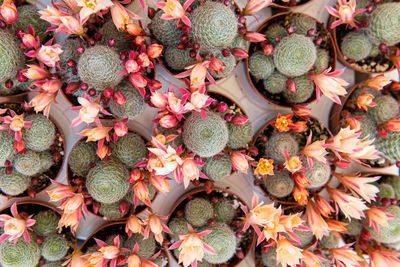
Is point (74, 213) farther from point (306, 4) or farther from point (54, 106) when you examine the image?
point (306, 4)

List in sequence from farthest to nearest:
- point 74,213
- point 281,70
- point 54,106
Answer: point 54,106
point 281,70
point 74,213

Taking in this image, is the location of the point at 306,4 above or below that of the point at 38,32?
above

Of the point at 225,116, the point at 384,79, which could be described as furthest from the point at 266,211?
the point at 384,79

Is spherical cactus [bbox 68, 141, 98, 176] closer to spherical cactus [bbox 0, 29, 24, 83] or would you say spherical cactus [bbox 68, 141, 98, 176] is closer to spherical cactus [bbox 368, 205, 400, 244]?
spherical cactus [bbox 0, 29, 24, 83]

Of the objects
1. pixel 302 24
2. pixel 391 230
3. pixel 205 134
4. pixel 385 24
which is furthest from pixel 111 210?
pixel 385 24

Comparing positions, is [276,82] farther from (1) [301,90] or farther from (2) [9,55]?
(2) [9,55]

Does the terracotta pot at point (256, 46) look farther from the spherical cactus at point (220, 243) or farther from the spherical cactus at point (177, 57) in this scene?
the spherical cactus at point (220, 243)

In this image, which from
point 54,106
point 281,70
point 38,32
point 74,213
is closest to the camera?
point 74,213

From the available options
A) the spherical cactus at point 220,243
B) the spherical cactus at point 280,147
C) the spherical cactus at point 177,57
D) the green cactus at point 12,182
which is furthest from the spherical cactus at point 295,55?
the green cactus at point 12,182
